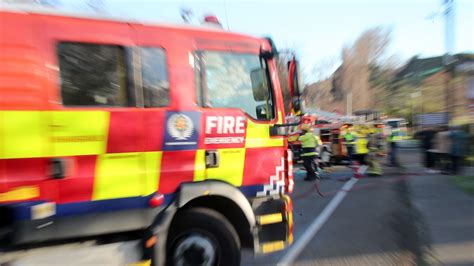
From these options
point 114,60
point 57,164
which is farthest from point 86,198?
point 114,60

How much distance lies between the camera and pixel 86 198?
3.83 meters

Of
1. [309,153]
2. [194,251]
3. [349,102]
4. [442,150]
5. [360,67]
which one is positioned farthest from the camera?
[360,67]

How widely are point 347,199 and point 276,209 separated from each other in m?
5.15

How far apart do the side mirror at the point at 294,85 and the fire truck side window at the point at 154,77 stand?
134cm

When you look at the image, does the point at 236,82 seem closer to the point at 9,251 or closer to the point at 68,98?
the point at 68,98

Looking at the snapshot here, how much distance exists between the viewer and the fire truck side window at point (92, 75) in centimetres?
382

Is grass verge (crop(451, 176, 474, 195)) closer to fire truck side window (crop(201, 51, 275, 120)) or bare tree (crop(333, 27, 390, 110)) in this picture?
fire truck side window (crop(201, 51, 275, 120))

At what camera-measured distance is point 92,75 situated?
3939 millimetres

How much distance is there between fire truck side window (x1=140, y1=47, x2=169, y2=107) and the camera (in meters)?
4.15

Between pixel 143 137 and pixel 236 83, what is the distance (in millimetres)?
1167

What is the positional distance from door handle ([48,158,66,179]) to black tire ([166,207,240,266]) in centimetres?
114

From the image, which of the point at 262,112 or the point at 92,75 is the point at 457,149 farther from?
the point at 92,75

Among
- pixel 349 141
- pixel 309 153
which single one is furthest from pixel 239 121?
pixel 349 141

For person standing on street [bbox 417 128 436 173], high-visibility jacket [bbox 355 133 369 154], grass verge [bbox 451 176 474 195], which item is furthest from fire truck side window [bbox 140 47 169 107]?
person standing on street [bbox 417 128 436 173]
